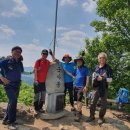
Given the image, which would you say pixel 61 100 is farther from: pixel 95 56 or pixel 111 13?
pixel 111 13

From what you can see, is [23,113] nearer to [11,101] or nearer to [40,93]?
[40,93]

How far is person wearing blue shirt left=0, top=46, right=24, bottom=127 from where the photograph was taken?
397 inches

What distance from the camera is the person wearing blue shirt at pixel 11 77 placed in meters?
10.1

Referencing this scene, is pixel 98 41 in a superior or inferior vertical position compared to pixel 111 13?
inferior

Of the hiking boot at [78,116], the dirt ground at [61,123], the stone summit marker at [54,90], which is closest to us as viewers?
the dirt ground at [61,123]

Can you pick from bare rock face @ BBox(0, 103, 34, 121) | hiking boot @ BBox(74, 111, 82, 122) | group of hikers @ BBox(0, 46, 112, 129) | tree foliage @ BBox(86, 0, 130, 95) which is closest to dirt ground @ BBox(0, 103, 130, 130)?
bare rock face @ BBox(0, 103, 34, 121)

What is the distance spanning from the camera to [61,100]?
12023 millimetres

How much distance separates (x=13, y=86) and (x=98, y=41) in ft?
21.6

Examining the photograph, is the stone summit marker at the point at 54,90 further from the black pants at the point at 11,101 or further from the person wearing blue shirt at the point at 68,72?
the black pants at the point at 11,101

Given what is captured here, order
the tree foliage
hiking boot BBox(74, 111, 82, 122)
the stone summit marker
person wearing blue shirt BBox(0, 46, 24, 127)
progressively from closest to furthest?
person wearing blue shirt BBox(0, 46, 24, 127) → hiking boot BBox(74, 111, 82, 122) → the stone summit marker → the tree foliage

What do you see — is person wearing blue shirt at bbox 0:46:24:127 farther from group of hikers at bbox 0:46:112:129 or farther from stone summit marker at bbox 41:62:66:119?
stone summit marker at bbox 41:62:66:119

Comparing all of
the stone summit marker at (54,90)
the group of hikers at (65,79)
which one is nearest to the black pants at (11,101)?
the group of hikers at (65,79)

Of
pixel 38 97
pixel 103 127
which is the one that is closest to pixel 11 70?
pixel 38 97

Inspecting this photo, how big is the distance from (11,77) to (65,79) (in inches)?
99.9
